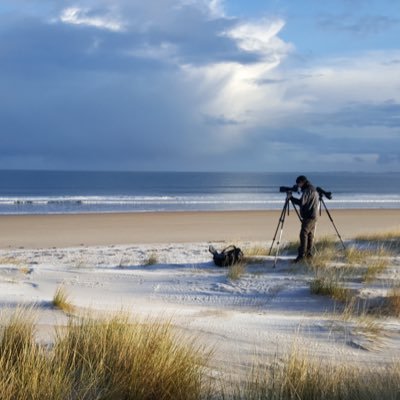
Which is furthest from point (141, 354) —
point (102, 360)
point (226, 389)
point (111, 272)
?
point (111, 272)

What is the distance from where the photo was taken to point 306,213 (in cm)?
1181

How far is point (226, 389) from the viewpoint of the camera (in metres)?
4.18

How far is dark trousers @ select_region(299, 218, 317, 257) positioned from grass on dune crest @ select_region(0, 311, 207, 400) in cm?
727

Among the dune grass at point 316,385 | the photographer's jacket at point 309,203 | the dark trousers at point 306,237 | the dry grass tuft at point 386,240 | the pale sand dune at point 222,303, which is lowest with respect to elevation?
the pale sand dune at point 222,303

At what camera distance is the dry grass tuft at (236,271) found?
32.6 ft

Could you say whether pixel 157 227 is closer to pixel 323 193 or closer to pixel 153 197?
pixel 323 193

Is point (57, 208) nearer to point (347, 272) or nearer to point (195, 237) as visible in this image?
point (195, 237)

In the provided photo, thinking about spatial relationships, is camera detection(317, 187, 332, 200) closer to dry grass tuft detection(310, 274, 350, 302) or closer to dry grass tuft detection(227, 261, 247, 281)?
dry grass tuft detection(227, 261, 247, 281)

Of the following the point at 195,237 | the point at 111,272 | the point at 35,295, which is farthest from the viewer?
the point at 195,237

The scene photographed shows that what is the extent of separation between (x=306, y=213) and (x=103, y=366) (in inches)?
321

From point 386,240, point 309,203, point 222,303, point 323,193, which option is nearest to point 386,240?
point 386,240

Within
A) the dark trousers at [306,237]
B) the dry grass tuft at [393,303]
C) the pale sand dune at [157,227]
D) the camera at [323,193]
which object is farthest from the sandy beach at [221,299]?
the pale sand dune at [157,227]

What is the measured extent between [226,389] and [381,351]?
211cm

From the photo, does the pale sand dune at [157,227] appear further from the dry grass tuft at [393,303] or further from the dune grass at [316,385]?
the dune grass at [316,385]
